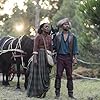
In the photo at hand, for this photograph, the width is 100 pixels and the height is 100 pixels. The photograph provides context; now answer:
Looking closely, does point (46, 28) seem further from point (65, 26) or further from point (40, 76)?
point (40, 76)

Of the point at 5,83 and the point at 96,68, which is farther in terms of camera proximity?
the point at 96,68

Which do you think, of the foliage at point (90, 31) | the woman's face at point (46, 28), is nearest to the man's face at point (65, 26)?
the woman's face at point (46, 28)

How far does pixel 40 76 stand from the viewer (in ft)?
31.5

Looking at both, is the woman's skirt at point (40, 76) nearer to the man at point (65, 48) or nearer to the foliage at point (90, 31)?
the man at point (65, 48)

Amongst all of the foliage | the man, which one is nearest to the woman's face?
the man

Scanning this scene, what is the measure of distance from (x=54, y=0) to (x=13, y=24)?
4629mm

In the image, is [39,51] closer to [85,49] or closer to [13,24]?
[85,49]

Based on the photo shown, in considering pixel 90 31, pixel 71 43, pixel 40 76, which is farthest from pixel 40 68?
pixel 90 31

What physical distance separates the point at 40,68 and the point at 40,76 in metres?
0.19

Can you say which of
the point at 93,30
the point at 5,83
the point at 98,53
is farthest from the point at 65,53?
the point at 98,53

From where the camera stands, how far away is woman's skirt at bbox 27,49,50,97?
960 centimetres

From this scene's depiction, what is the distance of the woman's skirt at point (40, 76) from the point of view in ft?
31.5

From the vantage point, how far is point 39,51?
31.6 ft

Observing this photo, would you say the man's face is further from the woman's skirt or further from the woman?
the woman's skirt
